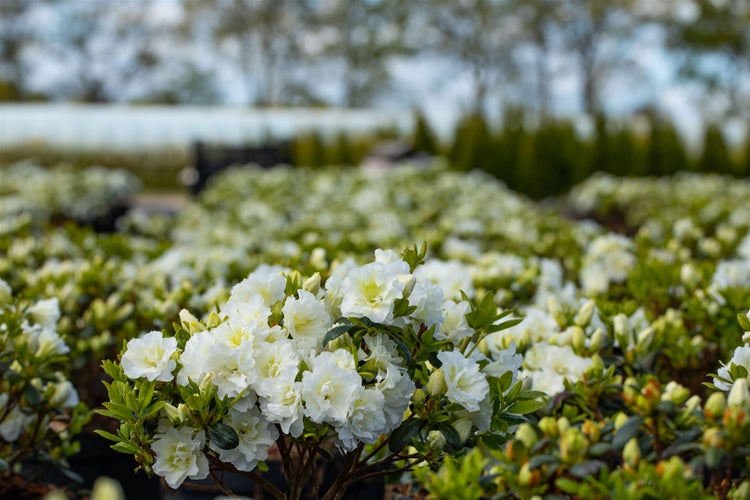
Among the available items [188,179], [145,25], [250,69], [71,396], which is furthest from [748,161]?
[145,25]

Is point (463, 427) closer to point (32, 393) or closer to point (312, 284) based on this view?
point (312, 284)

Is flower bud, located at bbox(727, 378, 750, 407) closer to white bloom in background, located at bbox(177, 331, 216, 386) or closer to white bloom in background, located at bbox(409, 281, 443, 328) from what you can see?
white bloom in background, located at bbox(409, 281, 443, 328)

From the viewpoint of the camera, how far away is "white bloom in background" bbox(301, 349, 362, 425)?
1.34m

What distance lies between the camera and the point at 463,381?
1.43 metres

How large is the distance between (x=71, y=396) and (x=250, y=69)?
95.5 feet

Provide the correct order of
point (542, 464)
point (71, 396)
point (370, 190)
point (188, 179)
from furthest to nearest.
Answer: point (188, 179) < point (370, 190) < point (71, 396) < point (542, 464)

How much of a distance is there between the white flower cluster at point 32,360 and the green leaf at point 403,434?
1058 millimetres

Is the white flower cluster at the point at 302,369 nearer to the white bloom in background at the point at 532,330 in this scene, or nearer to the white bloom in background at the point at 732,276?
the white bloom in background at the point at 532,330

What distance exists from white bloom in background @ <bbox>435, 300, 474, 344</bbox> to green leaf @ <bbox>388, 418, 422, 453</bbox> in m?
0.17

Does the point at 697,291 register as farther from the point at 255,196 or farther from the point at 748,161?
the point at 748,161

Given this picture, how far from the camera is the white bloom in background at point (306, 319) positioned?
145 cm

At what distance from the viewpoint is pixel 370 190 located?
21.4ft

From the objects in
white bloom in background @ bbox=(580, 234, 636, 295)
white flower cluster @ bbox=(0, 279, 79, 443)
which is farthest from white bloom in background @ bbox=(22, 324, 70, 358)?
white bloom in background @ bbox=(580, 234, 636, 295)

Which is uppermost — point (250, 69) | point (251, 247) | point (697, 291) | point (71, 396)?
point (697, 291)
